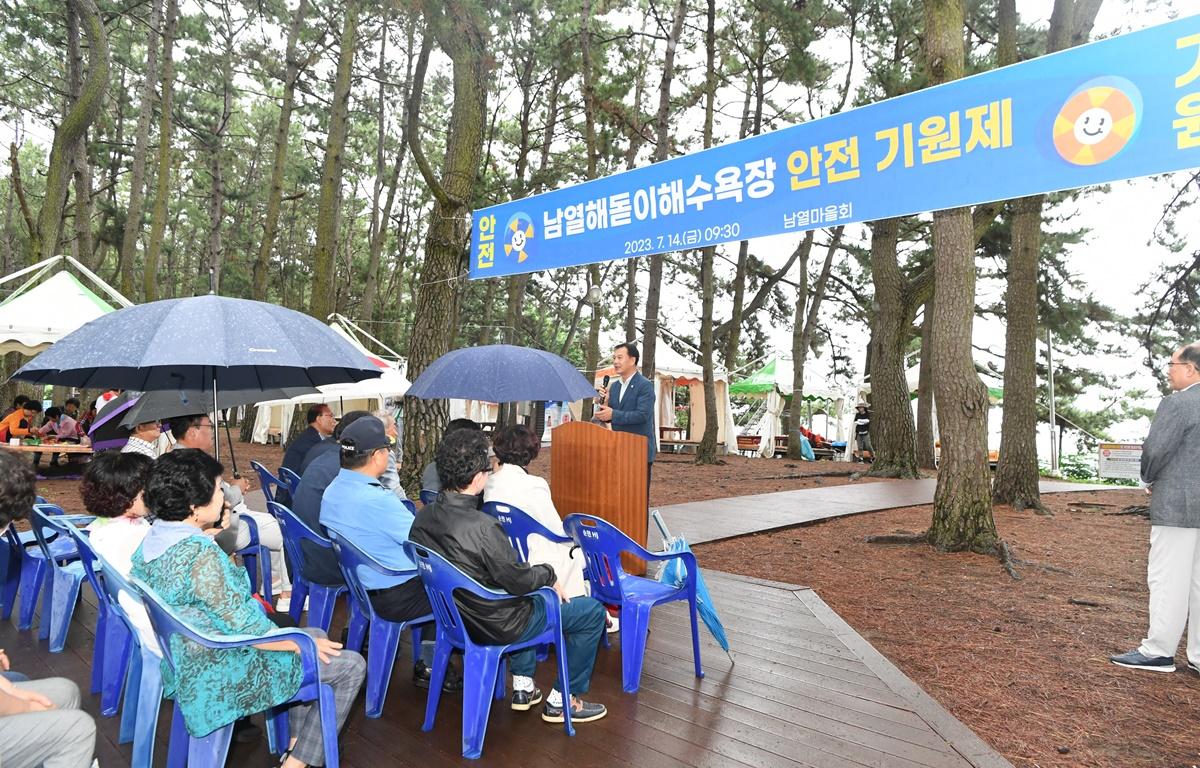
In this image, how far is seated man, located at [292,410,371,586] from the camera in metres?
3.30

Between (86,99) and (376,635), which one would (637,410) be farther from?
(86,99)

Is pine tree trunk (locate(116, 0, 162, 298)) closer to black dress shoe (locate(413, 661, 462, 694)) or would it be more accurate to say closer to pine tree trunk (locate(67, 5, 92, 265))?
pine tree trunk (locate(67, 5, 92, 265))

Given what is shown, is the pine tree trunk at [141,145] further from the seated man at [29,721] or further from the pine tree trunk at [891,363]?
the pine tree trunk at [891,363]

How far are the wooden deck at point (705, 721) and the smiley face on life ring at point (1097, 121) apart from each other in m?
2.79

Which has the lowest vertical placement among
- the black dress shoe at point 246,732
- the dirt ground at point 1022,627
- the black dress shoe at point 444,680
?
the black dress shoe at point 246,732

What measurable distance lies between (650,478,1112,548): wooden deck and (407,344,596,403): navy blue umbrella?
2.43 metres

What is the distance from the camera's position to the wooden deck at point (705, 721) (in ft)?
8.51

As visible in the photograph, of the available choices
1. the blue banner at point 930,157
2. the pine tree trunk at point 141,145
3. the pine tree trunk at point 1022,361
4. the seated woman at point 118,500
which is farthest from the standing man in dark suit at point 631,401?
the pine tree trunk at point 141,145

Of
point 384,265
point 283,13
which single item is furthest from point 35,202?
point 283,13

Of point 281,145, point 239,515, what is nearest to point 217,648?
point 239,515

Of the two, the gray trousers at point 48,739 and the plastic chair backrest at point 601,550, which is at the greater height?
the plastic chair backrest at point 601,550

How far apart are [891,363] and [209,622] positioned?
12.5 m

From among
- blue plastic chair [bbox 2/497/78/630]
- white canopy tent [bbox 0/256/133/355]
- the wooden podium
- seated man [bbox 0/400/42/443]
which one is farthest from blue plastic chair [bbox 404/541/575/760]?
seated man [bbox 0/400/42/443]

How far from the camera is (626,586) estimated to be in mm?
3338
